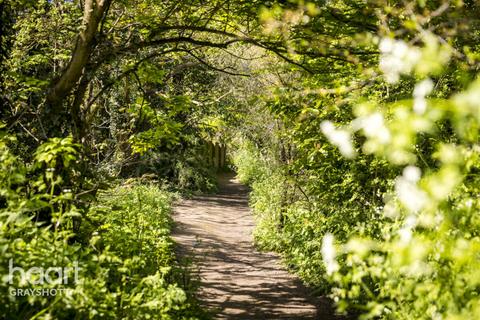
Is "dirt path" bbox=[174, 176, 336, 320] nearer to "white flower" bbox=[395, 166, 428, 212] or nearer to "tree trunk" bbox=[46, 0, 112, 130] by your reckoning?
"tree trunk" bbox=[46, 0, 112, 130]

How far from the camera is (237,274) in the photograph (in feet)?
28.1

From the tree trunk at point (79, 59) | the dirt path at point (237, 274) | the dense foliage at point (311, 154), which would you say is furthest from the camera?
the dirt path at point (237, 274)

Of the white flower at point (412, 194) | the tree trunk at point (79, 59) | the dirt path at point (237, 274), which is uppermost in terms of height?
the tree trunk at point (79, 59)

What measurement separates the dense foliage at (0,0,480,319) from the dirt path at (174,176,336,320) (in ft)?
1.45

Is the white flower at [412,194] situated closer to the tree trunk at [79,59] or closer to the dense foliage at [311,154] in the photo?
the dense foliage at [311,154]

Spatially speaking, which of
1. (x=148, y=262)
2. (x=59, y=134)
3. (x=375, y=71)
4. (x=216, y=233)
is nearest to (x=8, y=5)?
(x=59, y=134)

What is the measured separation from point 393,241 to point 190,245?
7972 millimetres

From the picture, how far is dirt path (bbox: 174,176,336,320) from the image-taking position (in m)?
6.65

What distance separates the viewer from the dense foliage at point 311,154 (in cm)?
220

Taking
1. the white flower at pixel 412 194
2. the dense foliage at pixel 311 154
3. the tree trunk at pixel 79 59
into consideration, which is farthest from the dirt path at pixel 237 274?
the white flower at pixel 412 194

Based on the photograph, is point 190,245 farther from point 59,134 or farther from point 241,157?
point 241,157

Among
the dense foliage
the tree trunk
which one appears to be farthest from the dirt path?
the tree trunk

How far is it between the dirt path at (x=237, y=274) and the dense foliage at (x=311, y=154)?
44cm

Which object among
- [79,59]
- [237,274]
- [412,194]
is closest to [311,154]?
[237,274]
